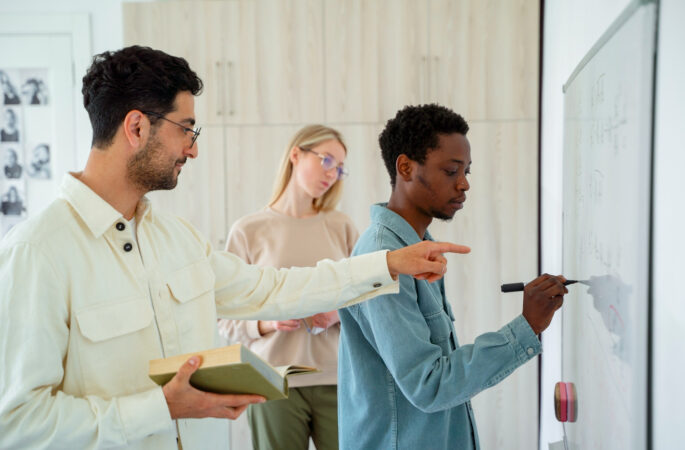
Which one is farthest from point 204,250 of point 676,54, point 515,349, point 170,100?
point 676,54

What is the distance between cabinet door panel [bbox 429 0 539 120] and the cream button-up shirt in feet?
6.08

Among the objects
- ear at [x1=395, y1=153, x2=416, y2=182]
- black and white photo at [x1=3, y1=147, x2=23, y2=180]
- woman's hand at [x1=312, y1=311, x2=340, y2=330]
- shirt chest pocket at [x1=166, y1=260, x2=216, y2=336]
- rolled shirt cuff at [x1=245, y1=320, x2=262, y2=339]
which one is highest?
black and white photo at [x1=3, y1=147, x2=23, y2=180]

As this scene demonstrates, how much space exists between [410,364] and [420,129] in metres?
0.51

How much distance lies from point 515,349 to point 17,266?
89 centimetres

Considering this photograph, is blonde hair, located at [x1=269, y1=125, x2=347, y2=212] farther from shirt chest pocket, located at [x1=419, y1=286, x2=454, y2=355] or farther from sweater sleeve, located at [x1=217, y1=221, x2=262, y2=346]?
shirt chest pocket, located at [x1=419, y1=286, x2=454, y2=355]

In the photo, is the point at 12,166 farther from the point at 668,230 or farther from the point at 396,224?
the point at 668,230

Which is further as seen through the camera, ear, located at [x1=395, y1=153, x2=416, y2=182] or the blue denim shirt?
ear, located at [x1=395, y1=153, x2=416, y2=182]

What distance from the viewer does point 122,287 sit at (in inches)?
46.2

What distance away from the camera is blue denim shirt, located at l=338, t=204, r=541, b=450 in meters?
1.18

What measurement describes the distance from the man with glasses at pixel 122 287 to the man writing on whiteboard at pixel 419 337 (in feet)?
0.26

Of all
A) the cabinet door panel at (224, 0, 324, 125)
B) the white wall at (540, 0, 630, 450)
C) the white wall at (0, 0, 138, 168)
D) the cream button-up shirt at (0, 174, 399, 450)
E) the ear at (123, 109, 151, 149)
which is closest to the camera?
the cream button-up shirt at (0, 174, 399, 450)

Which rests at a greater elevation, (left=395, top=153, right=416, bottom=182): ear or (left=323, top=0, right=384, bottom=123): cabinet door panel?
(left=323, top=0, right=384, bottom=123): cabinet door panel

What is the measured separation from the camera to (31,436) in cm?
100

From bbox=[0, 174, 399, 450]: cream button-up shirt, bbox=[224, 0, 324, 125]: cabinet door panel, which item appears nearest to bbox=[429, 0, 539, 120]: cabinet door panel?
bbox=[224, 0, 324, 125]: cabinet door panel
